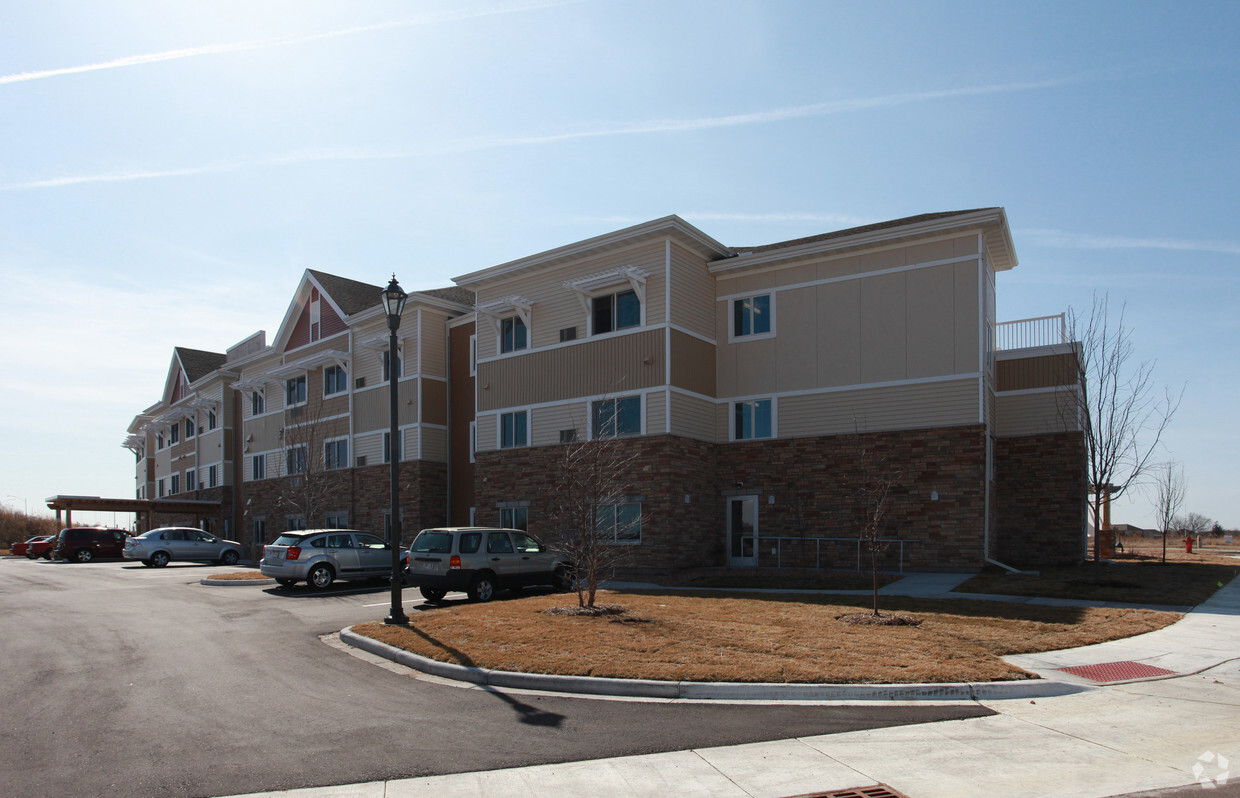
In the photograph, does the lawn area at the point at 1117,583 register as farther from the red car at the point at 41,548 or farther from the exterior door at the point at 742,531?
the red car at the point at 41,548

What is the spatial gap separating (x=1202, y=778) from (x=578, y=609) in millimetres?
9303

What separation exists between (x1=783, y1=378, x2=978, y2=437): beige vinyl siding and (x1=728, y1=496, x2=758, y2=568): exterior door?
7.69ft

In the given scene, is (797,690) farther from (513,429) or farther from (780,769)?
(513,429)

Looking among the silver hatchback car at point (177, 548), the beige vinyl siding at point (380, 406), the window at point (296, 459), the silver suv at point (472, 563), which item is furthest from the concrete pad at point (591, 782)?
the silver hatchback car at point (177, 548)

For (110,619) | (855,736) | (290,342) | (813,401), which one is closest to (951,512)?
(813,401)

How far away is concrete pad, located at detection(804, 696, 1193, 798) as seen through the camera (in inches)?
233

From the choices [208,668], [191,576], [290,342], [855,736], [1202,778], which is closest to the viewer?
[1202,778]

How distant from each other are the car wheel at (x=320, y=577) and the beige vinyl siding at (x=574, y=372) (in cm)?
838

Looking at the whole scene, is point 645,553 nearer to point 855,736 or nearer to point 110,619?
point 110,619

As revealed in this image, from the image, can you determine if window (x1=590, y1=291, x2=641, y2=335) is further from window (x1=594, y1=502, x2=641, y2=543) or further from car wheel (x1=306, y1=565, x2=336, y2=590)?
car wheel (x1=306, y1=565, x2=336, y2=590)

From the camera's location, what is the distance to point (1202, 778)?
19.8ft

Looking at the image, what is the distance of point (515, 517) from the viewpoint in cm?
2697

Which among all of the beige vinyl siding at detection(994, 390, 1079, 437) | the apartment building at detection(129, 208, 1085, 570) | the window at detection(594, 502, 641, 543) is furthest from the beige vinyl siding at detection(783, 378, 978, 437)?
the window at detection(594, 502, 641, 543)

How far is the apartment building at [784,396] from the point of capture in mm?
21734
